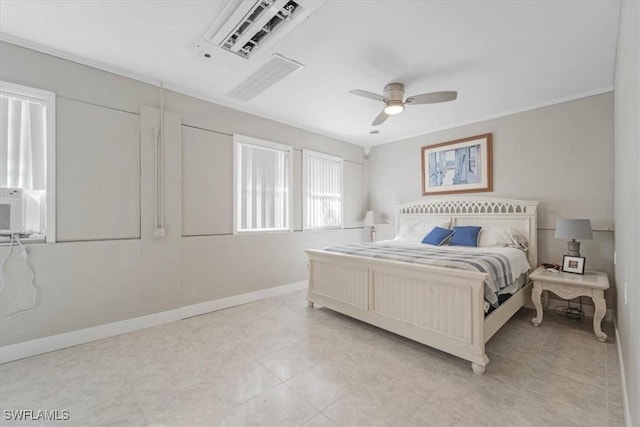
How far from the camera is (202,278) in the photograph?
11.1 feet

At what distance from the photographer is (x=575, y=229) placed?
2920mm

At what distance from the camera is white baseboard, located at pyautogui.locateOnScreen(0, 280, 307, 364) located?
2.30 meters

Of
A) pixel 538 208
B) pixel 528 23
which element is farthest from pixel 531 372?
pixel 528 23

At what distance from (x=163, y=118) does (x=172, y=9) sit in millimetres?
1392

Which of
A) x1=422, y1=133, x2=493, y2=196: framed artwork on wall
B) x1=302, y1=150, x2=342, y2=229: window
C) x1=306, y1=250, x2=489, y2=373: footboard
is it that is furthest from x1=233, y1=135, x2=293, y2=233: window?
x1=422, y1=133, x2=493, y2=196: framed artwork on wall

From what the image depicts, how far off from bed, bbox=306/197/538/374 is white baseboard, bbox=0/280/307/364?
1122mm

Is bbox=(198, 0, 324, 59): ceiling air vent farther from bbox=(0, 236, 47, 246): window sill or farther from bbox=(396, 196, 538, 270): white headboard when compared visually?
bbox=(396, 196, 538, 270): white headboard

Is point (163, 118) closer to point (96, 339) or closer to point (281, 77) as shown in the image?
point (281, 77)

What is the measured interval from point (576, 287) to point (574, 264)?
41cm

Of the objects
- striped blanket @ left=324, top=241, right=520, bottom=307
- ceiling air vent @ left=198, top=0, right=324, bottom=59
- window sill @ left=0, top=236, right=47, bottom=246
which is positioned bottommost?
striped blanket @ left=324, top=241, right=520, bottom=307

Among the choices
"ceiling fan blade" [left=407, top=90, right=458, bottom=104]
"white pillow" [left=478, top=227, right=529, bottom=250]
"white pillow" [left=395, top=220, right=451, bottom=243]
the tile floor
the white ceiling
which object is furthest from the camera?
"white pillow" [left=395, top=220, right=451, bottom=243]

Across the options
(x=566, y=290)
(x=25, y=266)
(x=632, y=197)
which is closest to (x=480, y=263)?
(x=632, y=197)

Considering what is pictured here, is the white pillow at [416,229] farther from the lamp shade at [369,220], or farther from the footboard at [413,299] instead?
the footboard at [413,299]

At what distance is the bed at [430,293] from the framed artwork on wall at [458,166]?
1.05ft
